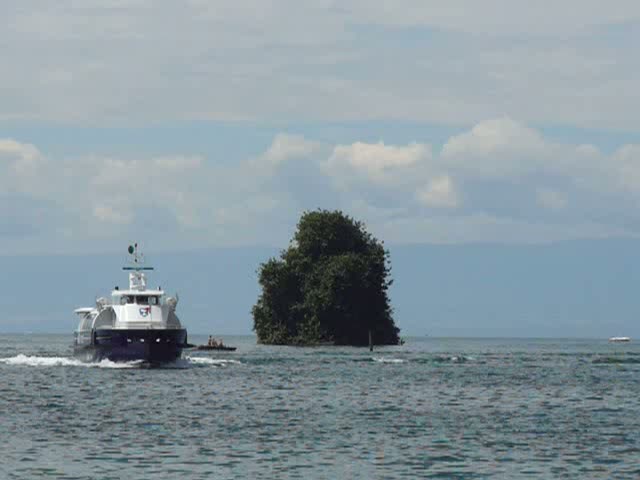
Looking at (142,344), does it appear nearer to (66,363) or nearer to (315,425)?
(66,363)

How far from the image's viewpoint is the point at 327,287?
613ft

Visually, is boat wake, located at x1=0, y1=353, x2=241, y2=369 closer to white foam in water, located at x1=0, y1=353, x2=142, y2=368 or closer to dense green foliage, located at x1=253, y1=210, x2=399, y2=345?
white foam in water, located at x1=0, y1=353, x2=142, y2=368

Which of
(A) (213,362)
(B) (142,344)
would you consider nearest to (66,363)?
(A) (213,362)

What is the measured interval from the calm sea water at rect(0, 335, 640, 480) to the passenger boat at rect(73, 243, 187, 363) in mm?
4166

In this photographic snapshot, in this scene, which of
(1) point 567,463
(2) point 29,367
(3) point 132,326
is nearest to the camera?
(1) point 567,463

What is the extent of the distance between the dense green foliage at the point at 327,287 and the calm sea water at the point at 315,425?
77.7 meters

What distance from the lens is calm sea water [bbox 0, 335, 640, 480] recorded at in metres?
46.9

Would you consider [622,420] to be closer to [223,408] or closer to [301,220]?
[223,408]

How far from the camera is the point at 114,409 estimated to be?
71000 mm

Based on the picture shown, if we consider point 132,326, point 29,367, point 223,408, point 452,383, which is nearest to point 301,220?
point 29,367

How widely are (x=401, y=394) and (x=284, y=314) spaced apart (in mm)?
111352

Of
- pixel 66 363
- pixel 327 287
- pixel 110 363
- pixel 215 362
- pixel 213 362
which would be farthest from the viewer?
pixel 327 287

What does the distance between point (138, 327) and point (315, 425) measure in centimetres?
5188

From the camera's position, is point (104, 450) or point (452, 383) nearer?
point (104, 450)
